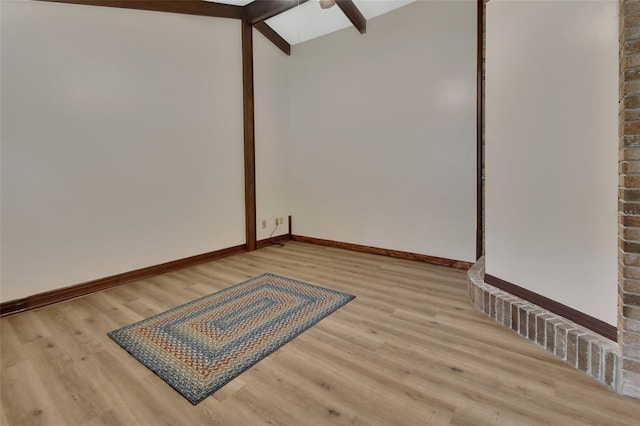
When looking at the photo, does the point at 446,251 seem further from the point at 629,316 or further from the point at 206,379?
the point at 206,379

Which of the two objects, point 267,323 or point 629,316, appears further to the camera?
point 267,323

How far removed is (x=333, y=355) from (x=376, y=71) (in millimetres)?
3221

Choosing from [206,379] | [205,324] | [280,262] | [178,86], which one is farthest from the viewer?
[280,262]

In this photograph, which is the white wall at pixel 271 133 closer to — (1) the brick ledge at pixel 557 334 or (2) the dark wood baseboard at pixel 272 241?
(2) the dark wood baseboard at pixel 272 241

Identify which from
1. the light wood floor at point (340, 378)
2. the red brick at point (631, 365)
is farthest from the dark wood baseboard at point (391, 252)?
the red brick at point (631, 365)

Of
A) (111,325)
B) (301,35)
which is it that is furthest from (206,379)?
(301,35)

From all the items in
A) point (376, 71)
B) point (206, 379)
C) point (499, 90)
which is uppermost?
point (376, 71)

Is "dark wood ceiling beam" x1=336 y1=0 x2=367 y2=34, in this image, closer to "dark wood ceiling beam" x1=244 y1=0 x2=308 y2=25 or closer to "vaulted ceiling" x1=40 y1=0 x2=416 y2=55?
"vaulted ceiling" x1=40 y1=0 x2=416 y2=55

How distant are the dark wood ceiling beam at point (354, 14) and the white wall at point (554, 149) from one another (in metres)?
1.68

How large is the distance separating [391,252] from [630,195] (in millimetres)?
2536

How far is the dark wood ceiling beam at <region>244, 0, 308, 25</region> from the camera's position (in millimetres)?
3438

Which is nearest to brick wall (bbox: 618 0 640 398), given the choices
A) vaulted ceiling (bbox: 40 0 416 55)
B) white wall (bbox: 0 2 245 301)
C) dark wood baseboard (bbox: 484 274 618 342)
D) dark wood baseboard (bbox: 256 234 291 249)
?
dark wood baseboard (bbox: 484 274 618 342)

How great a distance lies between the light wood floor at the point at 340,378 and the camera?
Result: 1312 millimetres

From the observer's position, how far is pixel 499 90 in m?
2.17
